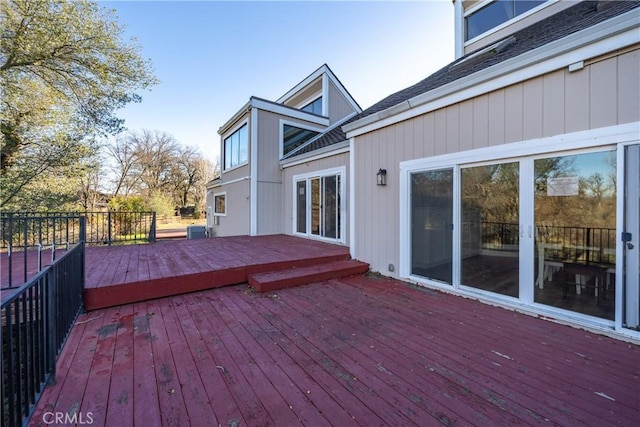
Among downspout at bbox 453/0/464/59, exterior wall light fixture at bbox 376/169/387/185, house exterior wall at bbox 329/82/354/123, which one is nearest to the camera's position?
exterior wall light fixture at bbox 376/169/387/185

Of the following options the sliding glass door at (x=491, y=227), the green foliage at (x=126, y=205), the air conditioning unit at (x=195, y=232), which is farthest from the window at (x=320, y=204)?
the green foliage at (x=126, y=205)

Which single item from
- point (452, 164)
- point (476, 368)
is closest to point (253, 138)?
point (452, 164)

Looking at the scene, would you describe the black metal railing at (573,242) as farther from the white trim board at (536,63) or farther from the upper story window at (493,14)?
the upper story window at (493,14)

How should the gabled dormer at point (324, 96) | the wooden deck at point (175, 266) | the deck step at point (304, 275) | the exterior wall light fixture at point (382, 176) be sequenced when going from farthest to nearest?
1. the gabled dormer at point (324, 96)
2. the exterior wall light fixture at point (382, 176)
3. the deck step at point (304, 275)
4. the wooden deck at point (175, 266)

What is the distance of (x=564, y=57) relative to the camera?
2771 mm

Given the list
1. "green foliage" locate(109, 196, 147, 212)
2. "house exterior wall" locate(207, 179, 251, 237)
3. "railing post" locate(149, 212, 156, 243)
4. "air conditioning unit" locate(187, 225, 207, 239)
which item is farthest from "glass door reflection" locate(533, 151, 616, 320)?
"green foliage" locate(109, 196, 147, 212)

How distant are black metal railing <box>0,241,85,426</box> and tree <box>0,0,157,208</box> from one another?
8.94m

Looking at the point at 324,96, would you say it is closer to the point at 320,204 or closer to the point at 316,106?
the point at 316,106

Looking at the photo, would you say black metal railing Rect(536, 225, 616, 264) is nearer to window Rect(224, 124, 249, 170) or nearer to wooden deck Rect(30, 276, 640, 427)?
wooden deck Rect(30, 276, 640, 427)

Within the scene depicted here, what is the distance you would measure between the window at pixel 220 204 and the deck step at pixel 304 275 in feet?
24.9

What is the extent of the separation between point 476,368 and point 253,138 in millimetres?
7919

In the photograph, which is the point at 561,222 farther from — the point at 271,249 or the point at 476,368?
the point at 271,249

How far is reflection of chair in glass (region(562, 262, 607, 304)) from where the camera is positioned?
2699 millimetres

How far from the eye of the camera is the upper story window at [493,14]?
5703 mm
